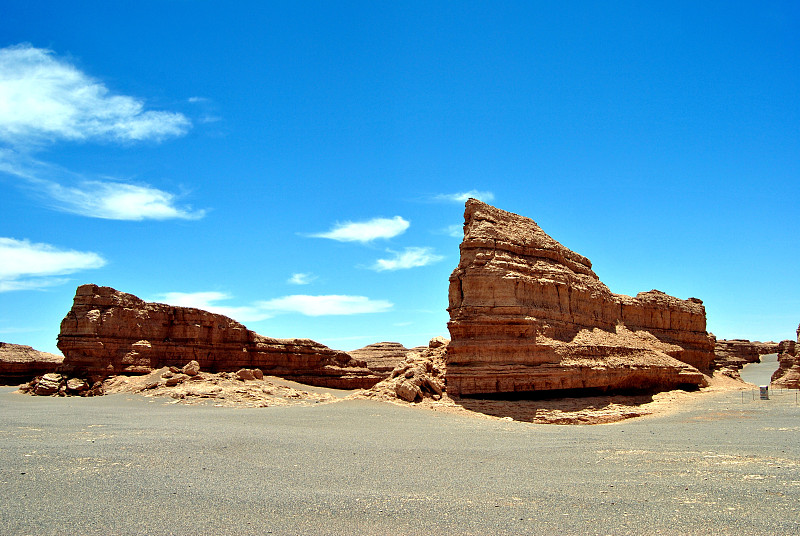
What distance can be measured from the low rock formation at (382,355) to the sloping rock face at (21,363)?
25.8m

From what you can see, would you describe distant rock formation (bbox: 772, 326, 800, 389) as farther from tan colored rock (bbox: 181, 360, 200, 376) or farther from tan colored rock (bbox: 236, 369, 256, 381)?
tan colored rock (bbox: 181, 360, 200, 376)

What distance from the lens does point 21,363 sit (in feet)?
137

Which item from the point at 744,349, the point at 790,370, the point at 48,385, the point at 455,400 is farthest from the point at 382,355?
the point at 744,349

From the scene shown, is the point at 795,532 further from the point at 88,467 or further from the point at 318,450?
the point at 88,467

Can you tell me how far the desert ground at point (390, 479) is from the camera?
628 cm

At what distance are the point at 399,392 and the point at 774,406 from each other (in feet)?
42.8

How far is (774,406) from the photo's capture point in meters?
19.8

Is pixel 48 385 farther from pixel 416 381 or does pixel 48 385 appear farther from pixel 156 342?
pixel 416 381

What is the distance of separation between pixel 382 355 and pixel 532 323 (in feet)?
134

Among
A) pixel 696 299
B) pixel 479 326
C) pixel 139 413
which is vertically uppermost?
pixel 696 299

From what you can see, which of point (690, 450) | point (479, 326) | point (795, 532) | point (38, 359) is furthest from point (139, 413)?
point (38, 359)

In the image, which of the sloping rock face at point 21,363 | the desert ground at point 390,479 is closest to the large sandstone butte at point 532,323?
the desert ground at point 390,479

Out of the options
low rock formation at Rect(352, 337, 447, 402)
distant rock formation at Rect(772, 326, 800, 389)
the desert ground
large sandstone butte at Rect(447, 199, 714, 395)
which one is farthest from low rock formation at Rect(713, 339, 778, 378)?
the desert ground

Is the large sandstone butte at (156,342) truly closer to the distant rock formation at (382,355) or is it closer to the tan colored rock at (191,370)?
the tan colored rock at (191,370)
